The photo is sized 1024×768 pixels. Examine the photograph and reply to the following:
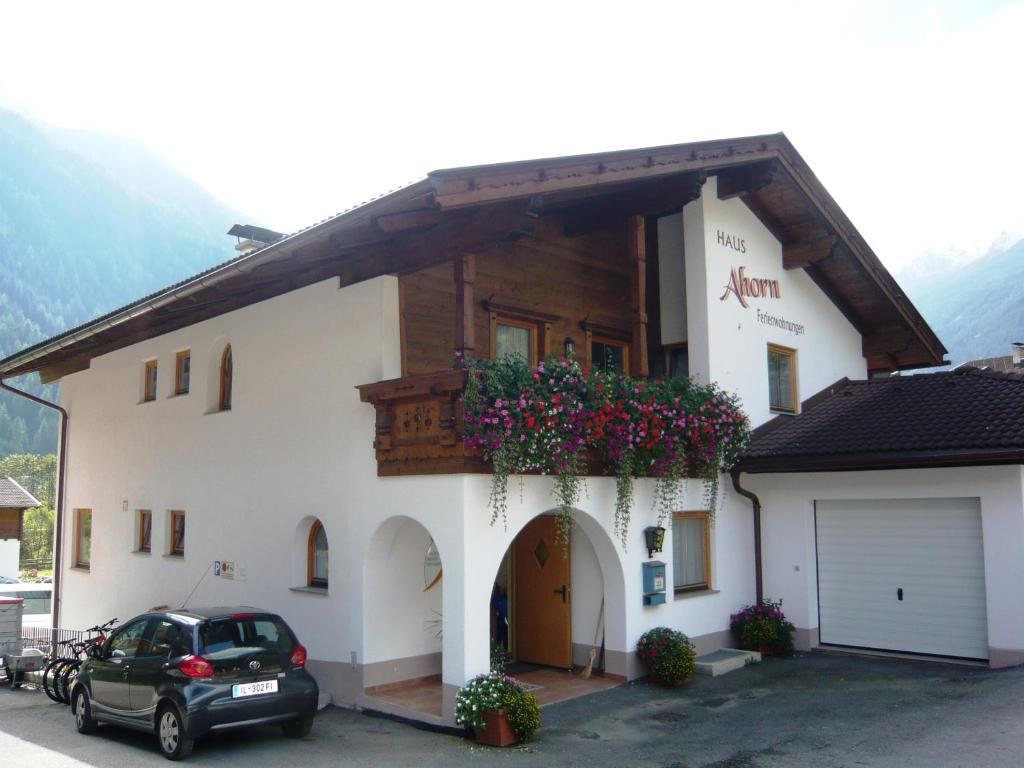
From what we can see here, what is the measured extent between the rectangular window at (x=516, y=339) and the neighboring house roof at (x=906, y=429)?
143 inches

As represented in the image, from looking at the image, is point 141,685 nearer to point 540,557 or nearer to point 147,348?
point 540,557

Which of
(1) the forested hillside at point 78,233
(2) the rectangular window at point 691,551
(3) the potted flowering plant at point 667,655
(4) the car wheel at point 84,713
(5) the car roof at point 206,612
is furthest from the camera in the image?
(1) the forested hillside at point 78,233

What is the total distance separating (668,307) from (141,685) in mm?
9408

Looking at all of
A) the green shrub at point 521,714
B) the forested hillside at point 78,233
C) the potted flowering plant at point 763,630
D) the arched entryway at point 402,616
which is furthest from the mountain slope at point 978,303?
the forested hillside at point 78,233

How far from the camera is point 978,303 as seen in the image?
119 meters

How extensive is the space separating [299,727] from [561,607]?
4.28 meters

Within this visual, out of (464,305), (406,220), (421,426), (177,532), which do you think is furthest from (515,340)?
(177,532)

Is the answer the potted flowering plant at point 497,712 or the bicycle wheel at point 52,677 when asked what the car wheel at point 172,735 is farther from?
the bicycle wheel at point 52,677

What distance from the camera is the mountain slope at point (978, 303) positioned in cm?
10094

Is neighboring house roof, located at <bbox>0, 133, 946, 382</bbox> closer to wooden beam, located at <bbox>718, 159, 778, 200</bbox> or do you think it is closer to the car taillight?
wooden beam, located at <bbox>718, 159, 778, 200</bbox>

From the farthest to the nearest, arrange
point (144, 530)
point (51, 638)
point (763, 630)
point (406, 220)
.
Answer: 1. point (51, 638)
2. point (144, 530)
3. point (763, 630)
4. point (406, 220)

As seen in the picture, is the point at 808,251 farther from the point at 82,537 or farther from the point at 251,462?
the point at 82,537

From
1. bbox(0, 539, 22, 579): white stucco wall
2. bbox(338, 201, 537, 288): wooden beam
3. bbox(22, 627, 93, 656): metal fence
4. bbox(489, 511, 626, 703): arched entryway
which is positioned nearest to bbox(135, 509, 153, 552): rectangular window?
bbox(22, 627, 93, 656): metal fence

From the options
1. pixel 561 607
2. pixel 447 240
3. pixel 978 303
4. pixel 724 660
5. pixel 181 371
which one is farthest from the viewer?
pixel 978 303
